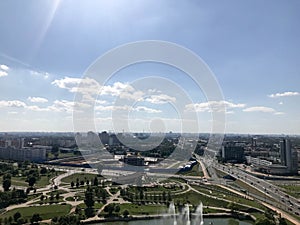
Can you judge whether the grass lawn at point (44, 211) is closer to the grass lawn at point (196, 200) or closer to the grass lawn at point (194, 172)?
the grass lawn at point (196, 200)

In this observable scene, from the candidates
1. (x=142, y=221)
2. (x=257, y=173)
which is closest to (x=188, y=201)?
(x=142, y=221)

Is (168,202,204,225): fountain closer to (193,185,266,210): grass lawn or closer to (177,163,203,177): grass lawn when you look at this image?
(193,185,266,210): grass lawn

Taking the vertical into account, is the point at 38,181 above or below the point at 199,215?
above

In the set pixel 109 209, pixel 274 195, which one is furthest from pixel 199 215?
pixel 274 195

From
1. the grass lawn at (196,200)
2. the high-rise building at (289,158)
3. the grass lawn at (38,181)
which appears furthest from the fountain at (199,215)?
the high-rise building at (289,158)

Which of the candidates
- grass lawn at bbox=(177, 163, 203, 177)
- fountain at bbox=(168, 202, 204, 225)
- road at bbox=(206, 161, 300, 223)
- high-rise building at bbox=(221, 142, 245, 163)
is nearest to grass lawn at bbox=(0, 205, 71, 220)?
fountain at bbox=(168, 202, 204, 225)

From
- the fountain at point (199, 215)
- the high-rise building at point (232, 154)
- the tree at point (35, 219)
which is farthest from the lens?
the high-rise building at point (232, 154)

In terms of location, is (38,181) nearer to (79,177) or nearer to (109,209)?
(79,177)
